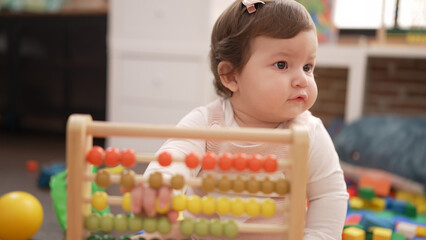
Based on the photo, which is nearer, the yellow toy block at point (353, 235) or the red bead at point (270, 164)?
the red bead at point (270, 164)

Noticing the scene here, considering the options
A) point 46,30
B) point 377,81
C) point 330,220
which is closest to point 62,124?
point 46,30

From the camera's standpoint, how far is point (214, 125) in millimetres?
928

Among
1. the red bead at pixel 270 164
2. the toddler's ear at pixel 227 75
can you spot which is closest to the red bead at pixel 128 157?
the red bead at pixel 270 164

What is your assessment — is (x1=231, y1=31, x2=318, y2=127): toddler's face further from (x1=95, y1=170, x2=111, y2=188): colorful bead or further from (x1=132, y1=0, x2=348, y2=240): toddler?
(x1=95, y1=170, x2=111, y2=188): colorful bead

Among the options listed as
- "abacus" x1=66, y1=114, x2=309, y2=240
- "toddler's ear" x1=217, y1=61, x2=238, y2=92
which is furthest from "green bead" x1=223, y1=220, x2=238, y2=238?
"toddler's ear" x1=217, y1=61, x2=238, y2=92

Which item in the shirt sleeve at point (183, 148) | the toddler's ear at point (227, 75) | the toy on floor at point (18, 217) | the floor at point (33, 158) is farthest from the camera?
the floor at point (33, 158)

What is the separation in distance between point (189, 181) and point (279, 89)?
0.86 ft

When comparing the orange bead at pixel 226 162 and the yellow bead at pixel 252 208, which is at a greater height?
the orange bead at pixel 226 162

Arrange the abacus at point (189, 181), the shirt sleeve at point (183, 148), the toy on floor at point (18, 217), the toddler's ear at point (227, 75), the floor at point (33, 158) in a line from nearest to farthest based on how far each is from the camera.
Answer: the abacus at point (189, 181)
the shirt sleeve at point (183, 148)
the toddler's ear at point (227, 75)
the toy on floor at point (18, 217)
the floor at point (33, 158)

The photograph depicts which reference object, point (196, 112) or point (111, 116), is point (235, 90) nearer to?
point (196, 112)

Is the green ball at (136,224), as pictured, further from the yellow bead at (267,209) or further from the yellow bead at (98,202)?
the yellow bead at (267,209)

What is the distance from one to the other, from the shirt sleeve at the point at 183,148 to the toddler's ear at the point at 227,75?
0.07 metres

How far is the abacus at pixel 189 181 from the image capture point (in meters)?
0.68

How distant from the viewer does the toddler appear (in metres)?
0.85
